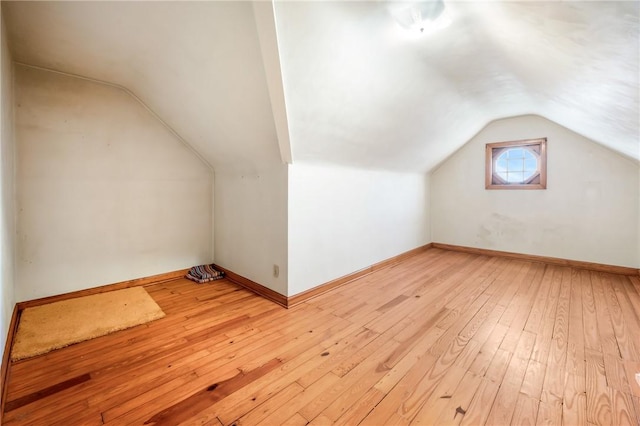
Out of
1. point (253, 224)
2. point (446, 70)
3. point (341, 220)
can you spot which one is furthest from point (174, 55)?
point (446, 70)

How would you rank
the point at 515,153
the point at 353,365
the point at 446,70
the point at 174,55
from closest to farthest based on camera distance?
the point at 353,365
the point at 174,55
the point at 446,70
the point at 515,153

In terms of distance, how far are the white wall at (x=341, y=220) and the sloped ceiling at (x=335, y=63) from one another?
0.25m

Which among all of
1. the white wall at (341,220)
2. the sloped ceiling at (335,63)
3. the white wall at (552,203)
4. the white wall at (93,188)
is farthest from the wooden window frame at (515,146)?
the white wall at (93,188)

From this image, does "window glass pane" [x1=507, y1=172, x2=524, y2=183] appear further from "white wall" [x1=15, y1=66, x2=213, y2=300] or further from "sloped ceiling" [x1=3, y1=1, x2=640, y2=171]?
"white wall" [x1=15, y1=66, x2=213, y2=300]

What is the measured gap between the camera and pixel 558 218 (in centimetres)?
365

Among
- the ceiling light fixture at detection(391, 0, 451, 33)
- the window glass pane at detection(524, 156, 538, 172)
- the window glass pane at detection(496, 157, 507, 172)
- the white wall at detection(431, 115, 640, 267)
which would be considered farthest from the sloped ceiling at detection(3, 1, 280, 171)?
the window glass pane at detection(524, 156, 538, 172)

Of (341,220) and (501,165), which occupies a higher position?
(501,165)

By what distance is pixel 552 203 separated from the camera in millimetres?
3686

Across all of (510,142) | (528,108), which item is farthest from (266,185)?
(510,142)

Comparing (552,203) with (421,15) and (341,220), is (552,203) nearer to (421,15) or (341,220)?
(341,220)

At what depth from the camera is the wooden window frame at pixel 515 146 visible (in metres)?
3.72

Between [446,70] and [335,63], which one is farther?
[446,70]

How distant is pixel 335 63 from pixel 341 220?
1491 mm

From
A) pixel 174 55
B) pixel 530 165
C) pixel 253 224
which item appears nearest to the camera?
pixel 174 55
